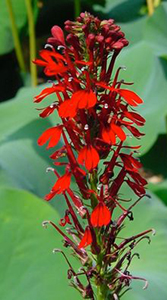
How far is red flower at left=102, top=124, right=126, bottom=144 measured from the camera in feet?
4.06

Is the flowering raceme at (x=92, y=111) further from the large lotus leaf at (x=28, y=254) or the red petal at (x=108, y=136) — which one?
the large lotus leaf at (x=28, y=254)

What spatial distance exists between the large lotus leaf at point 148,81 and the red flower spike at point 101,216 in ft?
5.86

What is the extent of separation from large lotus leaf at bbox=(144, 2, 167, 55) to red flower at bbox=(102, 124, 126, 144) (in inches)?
98.9

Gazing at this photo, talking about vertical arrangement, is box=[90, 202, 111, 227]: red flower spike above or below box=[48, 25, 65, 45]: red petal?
below

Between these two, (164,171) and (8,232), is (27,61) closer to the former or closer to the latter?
(164,171)

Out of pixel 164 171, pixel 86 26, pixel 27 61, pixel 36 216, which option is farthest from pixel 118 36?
pixel 27 61

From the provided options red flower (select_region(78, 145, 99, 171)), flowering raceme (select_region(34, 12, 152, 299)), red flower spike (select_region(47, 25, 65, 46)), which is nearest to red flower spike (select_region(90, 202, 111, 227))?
flowering raceme (select_region(34, 12, 152, 299))

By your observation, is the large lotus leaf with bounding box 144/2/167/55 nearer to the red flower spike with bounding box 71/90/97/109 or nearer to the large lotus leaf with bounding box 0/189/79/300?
the large lotus leaf with bounding box 0/189/79/300

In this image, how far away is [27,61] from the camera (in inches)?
217

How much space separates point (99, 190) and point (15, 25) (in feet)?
10.5

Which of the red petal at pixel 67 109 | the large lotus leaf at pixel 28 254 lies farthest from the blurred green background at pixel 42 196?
the red petal at pixel 67 109

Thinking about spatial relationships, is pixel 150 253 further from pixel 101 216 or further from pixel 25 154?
pixel 101 216

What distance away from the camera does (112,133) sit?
1.25 meters

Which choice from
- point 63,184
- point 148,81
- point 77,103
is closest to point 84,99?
point 77,103
